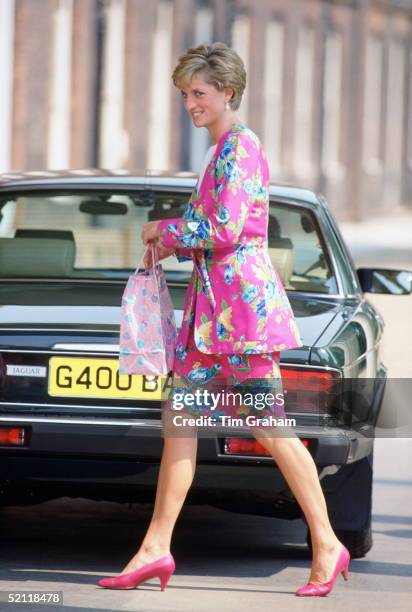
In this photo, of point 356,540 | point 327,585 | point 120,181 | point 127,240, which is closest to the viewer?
point 327,585

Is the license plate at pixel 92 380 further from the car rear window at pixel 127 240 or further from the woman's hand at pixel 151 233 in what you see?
the car rear window at pixel 127 240

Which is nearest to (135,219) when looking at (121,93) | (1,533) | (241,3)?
(1,533)

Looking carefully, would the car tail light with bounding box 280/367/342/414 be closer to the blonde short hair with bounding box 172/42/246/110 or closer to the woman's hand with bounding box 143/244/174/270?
the woman's hand with bounding box 143/244/174/270

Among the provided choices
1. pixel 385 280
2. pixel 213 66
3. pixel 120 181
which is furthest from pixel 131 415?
pixel 385 280

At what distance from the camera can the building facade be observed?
28281mm

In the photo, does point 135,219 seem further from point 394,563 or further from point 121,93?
point 121,93

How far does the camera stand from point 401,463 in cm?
855

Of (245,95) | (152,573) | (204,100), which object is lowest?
(152,573)

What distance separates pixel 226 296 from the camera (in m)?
5.16

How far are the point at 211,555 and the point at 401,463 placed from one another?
2622mm

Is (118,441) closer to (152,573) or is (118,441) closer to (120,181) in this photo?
(152,573)

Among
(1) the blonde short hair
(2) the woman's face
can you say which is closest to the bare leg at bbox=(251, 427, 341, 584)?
(2) the woman's face

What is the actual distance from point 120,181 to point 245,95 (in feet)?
105

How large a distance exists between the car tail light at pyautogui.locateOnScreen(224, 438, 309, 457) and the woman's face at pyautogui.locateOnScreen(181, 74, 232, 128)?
3.43ft
